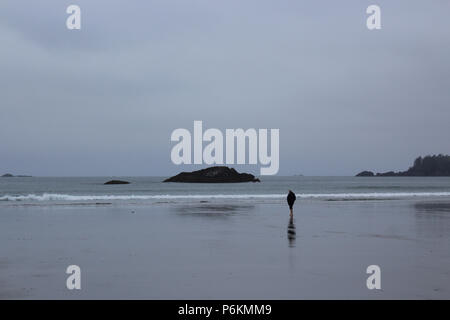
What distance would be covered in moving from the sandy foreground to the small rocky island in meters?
120

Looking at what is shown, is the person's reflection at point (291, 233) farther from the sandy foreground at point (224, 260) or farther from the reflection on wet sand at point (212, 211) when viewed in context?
the reflection on wet sand at point (212, 211)

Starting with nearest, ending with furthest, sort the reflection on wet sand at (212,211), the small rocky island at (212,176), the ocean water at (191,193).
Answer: the reflection on wet sand at (212,211)
the ocean water at (191,193)
the small rocky island at (212,176)

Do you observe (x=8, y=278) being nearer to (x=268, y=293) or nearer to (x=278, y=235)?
(x=268, y=293)

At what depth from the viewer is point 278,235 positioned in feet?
55.0

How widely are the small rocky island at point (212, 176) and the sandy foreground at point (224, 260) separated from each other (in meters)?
120

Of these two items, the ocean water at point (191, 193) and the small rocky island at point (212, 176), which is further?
the small rocky island at point (212, 176)

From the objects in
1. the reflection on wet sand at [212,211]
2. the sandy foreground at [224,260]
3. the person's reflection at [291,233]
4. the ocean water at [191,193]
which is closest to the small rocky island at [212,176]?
the ocean water at [191,193]

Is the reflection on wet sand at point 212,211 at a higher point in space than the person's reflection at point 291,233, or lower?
lower

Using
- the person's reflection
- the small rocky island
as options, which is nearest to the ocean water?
the person's reflection

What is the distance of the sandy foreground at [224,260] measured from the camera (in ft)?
27.7

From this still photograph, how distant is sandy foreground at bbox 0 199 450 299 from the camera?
8430 millimetres
